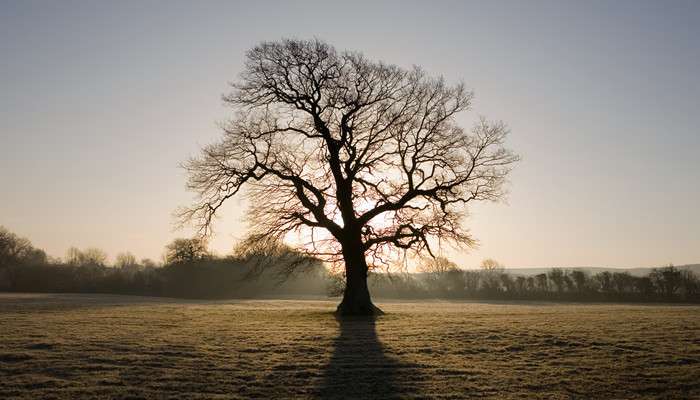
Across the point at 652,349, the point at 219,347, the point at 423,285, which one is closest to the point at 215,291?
the point at 423,285

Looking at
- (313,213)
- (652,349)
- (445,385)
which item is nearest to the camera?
(445,385)

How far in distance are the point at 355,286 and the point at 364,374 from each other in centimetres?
1617

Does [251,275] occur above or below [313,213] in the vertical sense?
below

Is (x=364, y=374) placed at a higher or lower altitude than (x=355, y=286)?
lower

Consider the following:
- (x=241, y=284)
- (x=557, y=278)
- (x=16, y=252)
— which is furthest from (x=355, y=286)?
(x=16, y=252)

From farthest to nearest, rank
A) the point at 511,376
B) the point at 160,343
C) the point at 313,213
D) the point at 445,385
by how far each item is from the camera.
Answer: the point at 313,213, the point at 160,343, the point at 511,376, the point at 445,385

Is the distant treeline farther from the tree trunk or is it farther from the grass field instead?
the grass field

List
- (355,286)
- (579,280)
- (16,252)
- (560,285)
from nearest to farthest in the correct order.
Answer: (355,286), (579,280), (560,285), (16,252)

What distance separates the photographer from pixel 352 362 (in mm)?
13367

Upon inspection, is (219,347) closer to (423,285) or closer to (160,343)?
(160,343)

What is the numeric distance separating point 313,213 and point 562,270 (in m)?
50.2

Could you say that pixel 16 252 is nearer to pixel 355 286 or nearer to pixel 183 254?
pixel 183 254

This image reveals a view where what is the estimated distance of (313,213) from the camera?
28188 mm

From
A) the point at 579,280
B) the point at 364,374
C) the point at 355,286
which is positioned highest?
the point at 579,280
